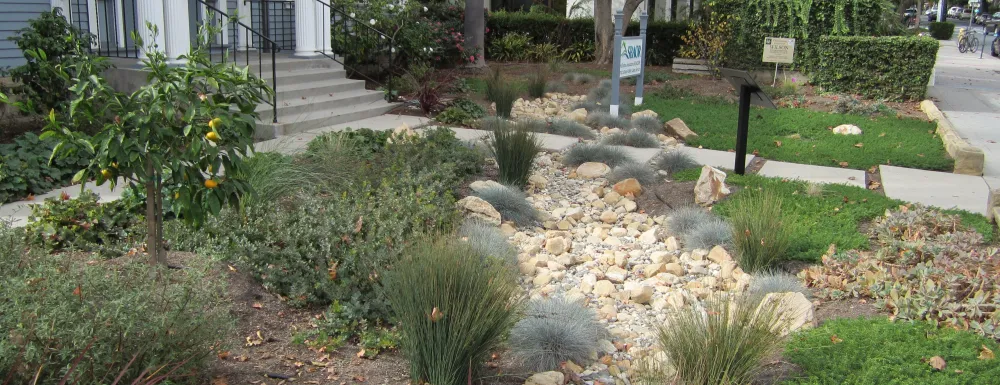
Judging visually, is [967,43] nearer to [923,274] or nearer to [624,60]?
[624,60]

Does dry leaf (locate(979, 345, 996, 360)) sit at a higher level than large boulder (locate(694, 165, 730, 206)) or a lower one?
lower

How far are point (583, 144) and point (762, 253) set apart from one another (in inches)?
146

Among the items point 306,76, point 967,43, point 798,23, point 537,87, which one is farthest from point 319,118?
point 967,43

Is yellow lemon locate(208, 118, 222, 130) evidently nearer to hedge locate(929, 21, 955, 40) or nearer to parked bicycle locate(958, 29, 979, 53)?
parked bicycle locate(958, 29, 979, 53)

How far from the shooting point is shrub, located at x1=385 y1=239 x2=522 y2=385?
3.64 m

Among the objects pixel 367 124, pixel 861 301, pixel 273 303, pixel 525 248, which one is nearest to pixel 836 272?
pixel 861 301

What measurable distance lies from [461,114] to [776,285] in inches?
251

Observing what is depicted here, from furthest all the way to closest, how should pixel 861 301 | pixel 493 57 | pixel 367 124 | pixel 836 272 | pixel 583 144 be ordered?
pixel 493 57, pixel 367 124, pixel 583 144, pixel 836 272, pixel 861 301

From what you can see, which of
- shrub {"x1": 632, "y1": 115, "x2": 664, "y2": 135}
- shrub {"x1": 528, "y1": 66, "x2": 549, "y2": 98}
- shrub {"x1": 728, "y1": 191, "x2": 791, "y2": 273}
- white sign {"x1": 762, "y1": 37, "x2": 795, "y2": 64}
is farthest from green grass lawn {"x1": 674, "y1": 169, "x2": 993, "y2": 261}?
white sign {"x1": 762, "y1": 37, "x2": 795, "y2": 64}

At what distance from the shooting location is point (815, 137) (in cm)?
1028

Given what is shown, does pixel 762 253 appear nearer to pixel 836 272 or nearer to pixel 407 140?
pixel 836 272

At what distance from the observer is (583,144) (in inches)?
352

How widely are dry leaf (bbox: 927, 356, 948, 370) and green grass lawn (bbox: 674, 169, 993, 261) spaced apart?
1.71 metres

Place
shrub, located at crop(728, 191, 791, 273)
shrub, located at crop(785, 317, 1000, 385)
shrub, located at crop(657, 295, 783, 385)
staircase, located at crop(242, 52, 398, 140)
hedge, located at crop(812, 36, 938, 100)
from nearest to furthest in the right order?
shrub, located at crop(657, 295, 783, 385)
shrub, located at crop(785, 317, 1000, 385)
shrub, located at crop(728, 191, 791, 273)
staircase, located at crop(242, 52, 398, 140)
hedge, located at crop(812, 36, 938, 100)
